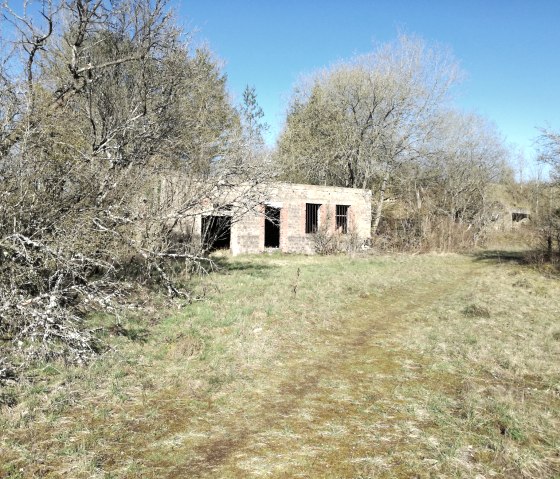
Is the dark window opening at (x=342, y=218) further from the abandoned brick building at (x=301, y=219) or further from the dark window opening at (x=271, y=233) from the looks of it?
the dark window opening at (x=271, y=233)

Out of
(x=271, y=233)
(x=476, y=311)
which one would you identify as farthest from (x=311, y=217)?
(x=476, y=311)

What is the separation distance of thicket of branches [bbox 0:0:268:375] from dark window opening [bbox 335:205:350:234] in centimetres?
846

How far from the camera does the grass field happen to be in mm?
3578

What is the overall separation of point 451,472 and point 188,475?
6.80ft

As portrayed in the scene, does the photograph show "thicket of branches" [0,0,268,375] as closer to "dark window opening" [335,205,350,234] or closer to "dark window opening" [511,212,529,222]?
"dark window opening" [335,205,350,234]

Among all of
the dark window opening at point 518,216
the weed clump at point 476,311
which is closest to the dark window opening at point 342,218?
the weed clump at point 476,311

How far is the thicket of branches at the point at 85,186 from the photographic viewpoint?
606cm

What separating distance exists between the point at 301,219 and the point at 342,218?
2891mm

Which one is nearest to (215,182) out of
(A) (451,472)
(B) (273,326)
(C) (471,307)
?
(B) (273,326)

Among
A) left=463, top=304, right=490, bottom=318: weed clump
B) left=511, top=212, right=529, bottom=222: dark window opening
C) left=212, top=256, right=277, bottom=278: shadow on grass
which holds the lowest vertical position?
left=463, top=304, right=490, bottom=318: weed clump

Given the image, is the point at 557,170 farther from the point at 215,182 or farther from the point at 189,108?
the point at 189,108

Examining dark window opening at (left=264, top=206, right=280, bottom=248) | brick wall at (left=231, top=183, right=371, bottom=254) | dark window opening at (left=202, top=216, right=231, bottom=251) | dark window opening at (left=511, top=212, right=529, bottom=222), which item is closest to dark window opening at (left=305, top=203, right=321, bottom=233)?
brick wall at (left=231, top=183, right=371, bottom=254)

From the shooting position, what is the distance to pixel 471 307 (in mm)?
9141

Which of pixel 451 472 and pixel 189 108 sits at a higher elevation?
pixel 189 108
